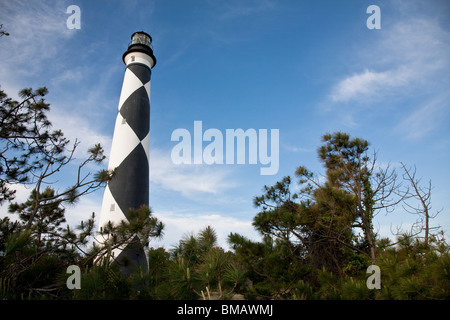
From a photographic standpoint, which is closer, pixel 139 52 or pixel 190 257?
pixel 190 257

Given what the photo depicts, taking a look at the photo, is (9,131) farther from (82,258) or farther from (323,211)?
(323,211)

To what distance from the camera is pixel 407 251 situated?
3715 millimetres

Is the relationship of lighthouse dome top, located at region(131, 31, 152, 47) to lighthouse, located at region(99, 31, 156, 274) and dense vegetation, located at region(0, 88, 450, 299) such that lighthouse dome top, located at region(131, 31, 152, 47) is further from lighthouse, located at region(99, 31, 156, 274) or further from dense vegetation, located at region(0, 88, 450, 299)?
dense vegetation, located at region(0, 88, 450, 299)

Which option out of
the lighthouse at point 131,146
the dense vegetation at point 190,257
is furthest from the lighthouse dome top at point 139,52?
the dense vegetation at point 190,257

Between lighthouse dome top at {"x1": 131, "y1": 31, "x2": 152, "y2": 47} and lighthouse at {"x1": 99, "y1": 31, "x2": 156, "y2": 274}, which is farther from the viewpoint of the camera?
lighthouse dome top at {"x1": 131, "y1": 31, "x2": 152, "y2": 47}

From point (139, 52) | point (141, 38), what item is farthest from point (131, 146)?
point (141, 38)

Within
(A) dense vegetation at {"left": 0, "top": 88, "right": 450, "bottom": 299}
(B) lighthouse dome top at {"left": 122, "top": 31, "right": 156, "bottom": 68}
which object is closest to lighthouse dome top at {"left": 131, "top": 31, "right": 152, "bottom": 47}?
(B) lighthouse dome top at {"left": 122, "top": 31, "right": 156, "bottom": 68}

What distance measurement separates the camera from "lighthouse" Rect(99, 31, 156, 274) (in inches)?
289

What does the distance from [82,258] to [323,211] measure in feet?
12.5

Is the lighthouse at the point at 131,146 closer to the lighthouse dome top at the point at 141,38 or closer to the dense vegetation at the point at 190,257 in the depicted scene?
the lighthouse dome top at the point at 141,38

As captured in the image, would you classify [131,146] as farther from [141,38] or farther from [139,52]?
[141,38]

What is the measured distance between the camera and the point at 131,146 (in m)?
8.01
